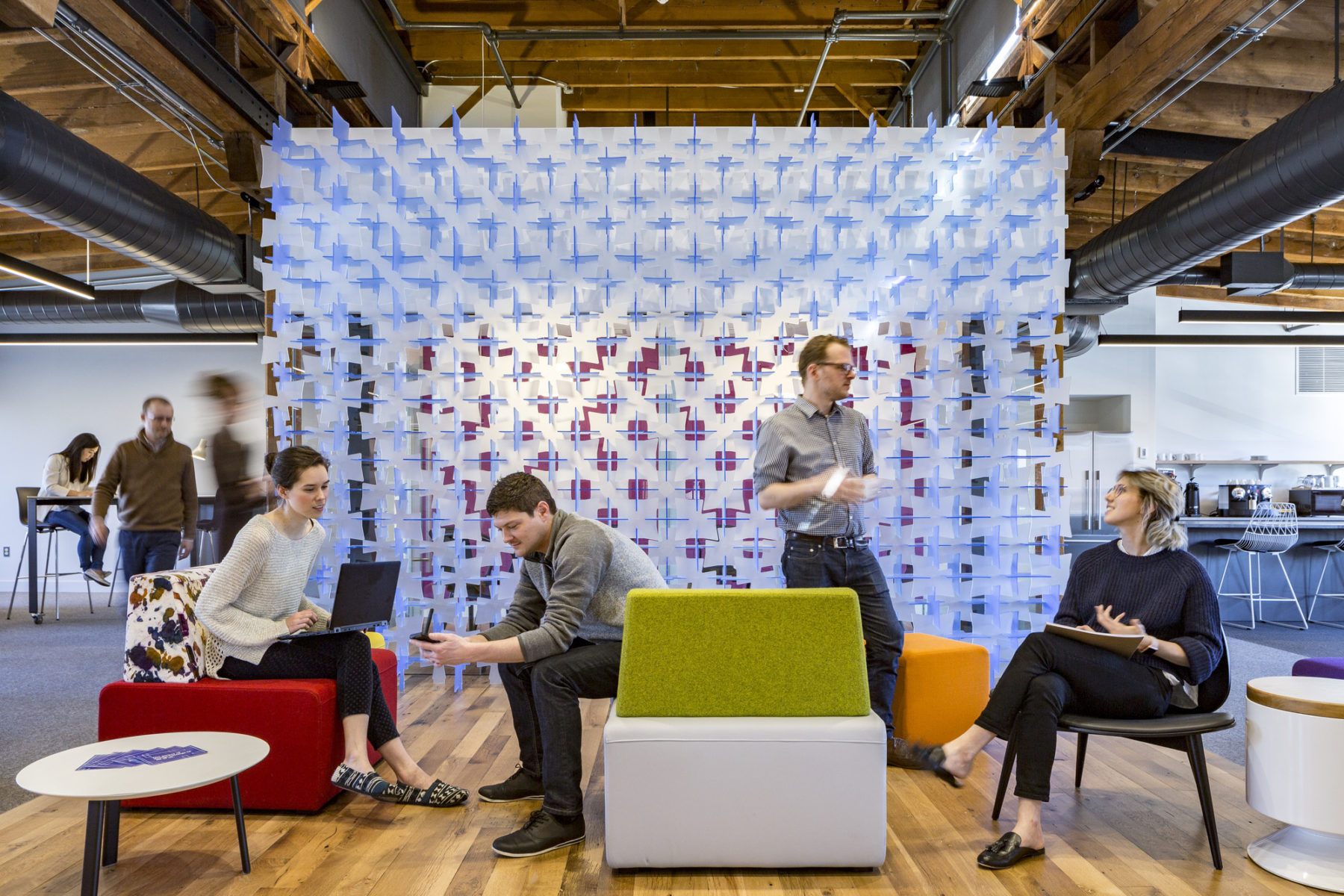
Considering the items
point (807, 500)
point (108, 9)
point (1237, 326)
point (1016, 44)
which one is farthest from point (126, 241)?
point (1237, 326)

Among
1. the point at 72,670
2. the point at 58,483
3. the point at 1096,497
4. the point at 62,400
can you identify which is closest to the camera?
the point at 72,670

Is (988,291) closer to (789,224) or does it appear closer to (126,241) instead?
(789,224)

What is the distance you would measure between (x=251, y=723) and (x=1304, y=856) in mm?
3138

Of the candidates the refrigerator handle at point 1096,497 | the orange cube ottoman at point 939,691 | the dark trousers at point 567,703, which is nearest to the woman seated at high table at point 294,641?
the dark trousers at point 567,703

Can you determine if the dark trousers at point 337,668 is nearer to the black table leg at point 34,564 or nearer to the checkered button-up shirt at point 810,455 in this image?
the checkered button-up shirt at point 810,455

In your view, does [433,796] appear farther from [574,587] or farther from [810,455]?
[810,455]

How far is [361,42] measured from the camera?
6.57 metres

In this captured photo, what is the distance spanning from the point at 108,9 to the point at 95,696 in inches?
132

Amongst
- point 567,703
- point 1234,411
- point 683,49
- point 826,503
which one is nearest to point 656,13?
point 683,49

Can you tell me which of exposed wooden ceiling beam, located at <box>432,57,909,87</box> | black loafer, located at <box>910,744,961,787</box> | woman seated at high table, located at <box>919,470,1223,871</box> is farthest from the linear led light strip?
woman seated at high table, located at <box>919,470,1223,871</box>

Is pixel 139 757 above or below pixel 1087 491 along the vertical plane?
below

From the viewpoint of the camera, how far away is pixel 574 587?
9.06 ft

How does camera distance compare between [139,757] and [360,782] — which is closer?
[139,757]

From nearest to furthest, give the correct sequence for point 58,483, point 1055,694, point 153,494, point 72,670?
point 1055,694 < point 153,494 < point 72,670 < point 58,483
